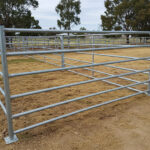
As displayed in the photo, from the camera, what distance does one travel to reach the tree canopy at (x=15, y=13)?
14173 millimetres

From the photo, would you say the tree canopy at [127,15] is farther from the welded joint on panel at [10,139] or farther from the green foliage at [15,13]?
the welded joint on panel at [10,139]

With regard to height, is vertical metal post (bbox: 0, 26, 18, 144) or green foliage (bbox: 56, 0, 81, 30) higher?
green foliage (bbox: 56, 0, 81, 30)

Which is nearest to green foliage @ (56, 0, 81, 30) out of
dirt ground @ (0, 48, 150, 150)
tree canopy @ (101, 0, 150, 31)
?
tree canopy @ (101, 0, 150, 31)

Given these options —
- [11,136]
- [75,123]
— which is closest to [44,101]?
[75,123]

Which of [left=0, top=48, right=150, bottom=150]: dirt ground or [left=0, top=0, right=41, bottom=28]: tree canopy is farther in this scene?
[left=0, top=0, right=41, bottom=28]: tree canopy

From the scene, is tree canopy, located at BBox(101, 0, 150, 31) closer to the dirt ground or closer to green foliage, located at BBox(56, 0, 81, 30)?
green foliage, located at BBox(56, 0, 81, 30)

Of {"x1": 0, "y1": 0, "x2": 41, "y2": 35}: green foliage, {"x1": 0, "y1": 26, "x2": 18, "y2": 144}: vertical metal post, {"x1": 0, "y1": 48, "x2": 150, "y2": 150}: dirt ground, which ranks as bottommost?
{"x1": 0, "y1": 48, "x2": 150, "y2": 150}: dirt ground

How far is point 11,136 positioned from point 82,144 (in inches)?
29.9

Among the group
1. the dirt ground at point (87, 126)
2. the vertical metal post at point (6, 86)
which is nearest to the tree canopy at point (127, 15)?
the dirt ground at point (87, 126)

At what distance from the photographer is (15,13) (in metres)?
14.6

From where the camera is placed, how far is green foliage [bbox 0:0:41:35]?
14174 millimetres

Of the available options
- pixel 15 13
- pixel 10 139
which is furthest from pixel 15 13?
pixel 10 139

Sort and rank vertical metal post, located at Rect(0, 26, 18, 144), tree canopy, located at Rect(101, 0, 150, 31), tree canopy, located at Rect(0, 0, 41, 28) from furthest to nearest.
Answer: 1. tree canopy, located at Rect(101, 0, 150, 31)
2. tree canopy, located at Rect(0, 0, 41, 28)
3. vertical metal post, located at Rect(0, 26, 18, 144)

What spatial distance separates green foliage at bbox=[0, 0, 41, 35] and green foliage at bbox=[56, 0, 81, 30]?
853 cm
